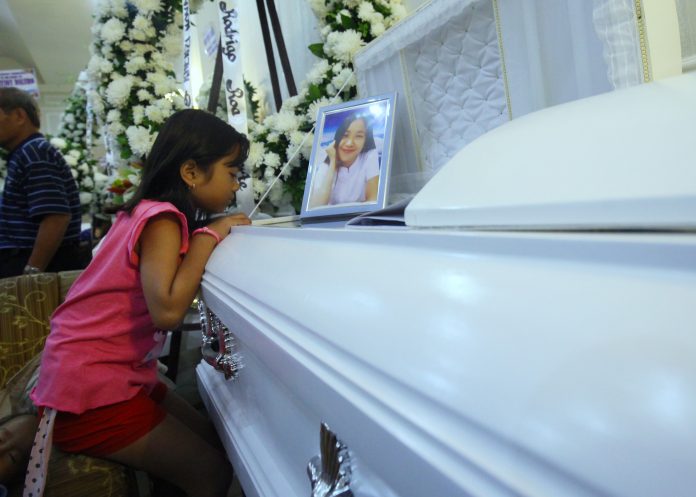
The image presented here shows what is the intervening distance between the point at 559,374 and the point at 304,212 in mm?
927

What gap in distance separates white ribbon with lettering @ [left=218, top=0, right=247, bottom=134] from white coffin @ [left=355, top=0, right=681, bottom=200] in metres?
0.51

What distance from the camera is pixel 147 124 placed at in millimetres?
2104

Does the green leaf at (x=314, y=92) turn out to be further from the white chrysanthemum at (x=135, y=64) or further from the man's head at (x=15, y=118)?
the man's head at (x=15, y=118)

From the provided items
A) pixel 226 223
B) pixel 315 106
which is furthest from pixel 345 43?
pixel 226 223

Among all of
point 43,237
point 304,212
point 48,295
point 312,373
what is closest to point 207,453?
point 304,212

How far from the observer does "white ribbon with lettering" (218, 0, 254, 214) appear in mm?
1605

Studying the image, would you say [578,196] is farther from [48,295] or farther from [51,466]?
[48,295]

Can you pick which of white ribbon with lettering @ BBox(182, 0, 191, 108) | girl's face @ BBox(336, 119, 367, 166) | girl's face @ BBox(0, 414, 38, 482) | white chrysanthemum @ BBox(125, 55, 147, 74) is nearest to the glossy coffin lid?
girl's face @ BBox(336, 119, 367, 166)

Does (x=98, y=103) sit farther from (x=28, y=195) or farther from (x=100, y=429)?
(x=100, y=429)

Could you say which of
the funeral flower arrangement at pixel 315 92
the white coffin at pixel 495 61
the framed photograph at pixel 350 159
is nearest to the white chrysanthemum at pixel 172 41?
Answer: the funeral flower arrangement at pixel 315 92

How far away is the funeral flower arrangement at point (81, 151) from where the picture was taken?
411cm

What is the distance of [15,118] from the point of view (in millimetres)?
1870

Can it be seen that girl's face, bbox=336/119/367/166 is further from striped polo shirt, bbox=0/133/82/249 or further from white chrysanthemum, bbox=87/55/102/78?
white chrysanthemum, bbox=87/55/102/78

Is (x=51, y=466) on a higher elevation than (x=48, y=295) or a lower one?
lower
